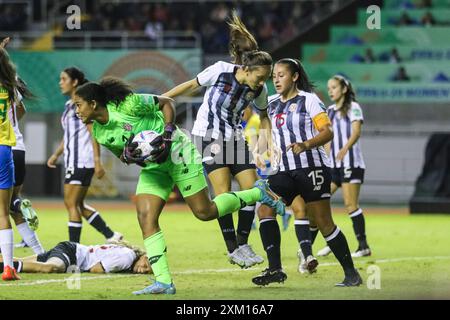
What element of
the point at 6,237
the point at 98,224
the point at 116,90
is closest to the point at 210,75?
the point at 116,90

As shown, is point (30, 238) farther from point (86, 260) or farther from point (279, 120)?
point (279, 120)

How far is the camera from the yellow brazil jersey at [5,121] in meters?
9.44

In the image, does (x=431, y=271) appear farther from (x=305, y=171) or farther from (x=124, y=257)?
(x=124, y=257)

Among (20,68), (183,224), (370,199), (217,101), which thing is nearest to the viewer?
(217,101)

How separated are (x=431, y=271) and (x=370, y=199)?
13.2m

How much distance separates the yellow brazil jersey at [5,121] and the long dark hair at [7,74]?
5cm

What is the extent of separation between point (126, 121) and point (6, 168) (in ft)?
5.94

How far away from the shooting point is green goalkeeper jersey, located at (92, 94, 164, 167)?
8.21m

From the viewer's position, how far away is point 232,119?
972cm

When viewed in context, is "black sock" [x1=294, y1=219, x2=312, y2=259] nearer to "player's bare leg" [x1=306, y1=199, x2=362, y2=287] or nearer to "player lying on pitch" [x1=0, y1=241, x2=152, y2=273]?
"player's bare leg" [x1=306, y1=199, x2=362, y2=287]

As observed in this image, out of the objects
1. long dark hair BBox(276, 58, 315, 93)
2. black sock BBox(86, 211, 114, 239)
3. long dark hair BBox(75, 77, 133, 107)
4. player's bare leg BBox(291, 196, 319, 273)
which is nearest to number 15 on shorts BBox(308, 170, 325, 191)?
long dark hair BBox(276, 58, 315, 93)

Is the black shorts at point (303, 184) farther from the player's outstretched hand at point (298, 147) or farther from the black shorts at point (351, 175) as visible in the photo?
the black shorts at point (351, 175)
